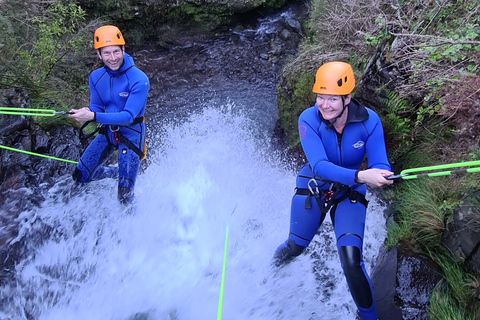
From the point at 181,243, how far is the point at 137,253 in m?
0.62

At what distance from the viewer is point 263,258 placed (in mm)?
4711

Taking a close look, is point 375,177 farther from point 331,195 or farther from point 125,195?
point 125,195

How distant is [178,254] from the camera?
4883 mm

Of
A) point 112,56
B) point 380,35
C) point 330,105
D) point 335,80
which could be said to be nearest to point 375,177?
point 330,105

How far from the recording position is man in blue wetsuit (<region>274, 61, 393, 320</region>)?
304 cm

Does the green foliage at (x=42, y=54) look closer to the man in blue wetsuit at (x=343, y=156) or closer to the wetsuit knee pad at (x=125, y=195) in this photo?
the wetsuit knee pad at (x=125, y=195)

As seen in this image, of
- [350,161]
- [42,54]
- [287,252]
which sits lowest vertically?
[287,252]

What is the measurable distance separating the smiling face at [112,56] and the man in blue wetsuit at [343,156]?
7.06ft

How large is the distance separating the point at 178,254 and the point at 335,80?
319 centimetres

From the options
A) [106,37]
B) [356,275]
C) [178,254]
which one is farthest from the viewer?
[178,254]

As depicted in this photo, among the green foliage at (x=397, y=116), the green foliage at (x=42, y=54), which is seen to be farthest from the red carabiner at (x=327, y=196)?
the green foliage at (x=42, y=54)

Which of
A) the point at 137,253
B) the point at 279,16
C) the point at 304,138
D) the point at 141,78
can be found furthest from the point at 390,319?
the point at 279,16

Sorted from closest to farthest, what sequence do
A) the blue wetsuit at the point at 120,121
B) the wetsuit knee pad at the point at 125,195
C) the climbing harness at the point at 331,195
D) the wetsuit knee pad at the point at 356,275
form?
the wetsuit knee pad at the point at 356,275, the climbing harness at the point at 331,195, the blue wetsuit at the point at 120,121, the wetsuit knee pad at the point at 125,195

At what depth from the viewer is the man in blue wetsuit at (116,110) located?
385 cm
